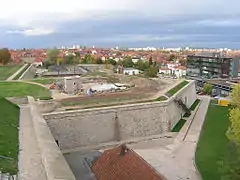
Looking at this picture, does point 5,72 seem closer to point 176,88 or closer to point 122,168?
point 176,88

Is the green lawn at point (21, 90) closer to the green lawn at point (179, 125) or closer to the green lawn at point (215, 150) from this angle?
the green lawn at point (179, 125)

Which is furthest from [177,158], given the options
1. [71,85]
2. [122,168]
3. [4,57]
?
[4,57]

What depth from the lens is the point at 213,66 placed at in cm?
5850

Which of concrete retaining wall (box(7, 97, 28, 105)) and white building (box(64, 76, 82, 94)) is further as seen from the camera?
white building (box(64, 76, 82, 94))

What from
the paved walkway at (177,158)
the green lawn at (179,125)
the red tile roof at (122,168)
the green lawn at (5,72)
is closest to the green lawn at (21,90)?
the green lawn at (5,72)

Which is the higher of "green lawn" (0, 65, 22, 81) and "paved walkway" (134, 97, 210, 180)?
"green lawn" (0, 65, 22, 81)

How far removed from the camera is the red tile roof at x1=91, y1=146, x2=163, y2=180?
9.52 m

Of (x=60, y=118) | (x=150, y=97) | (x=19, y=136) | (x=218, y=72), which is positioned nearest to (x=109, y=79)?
(x=150, y=97)

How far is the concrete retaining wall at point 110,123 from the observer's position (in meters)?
18.7

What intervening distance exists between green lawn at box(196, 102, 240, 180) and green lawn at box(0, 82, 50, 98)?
12.3m

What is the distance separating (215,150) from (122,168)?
888 centimetres

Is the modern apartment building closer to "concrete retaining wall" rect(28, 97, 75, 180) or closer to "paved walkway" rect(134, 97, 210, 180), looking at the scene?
"paved walkway" rect(134, 97, 210, 180)

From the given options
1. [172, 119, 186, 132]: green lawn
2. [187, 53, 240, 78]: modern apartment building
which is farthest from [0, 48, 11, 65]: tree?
[187, 53, 240, 78]: modern apartment building

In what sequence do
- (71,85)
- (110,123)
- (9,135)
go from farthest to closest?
(71,85)
(110,123)
(9,135)
